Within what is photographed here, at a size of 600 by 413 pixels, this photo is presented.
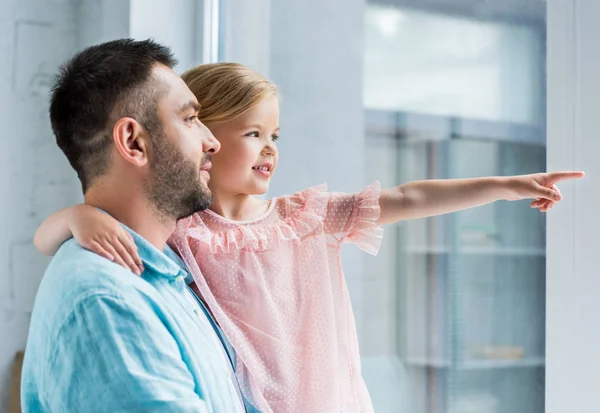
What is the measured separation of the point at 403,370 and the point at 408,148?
1.39 ft

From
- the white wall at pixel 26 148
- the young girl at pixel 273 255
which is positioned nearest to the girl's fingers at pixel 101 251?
the young girl at pixel 273 255

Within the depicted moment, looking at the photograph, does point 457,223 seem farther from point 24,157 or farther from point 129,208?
point 24,157

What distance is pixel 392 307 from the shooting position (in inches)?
57.8

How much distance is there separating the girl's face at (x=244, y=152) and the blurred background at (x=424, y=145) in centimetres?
29

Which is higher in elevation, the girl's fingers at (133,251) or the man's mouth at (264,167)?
the man's mouth at (264,167)

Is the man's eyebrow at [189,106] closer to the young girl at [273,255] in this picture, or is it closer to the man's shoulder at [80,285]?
the young girl at [273,255]

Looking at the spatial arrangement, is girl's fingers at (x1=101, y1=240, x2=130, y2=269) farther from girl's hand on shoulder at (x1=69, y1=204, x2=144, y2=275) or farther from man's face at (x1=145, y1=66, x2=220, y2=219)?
man's face at (x1=145, y1=66, x2=220, y2=219)

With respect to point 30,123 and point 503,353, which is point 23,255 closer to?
point 30,123

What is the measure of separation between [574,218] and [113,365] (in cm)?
67

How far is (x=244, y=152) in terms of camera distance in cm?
125

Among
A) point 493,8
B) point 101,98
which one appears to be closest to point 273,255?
point 101,98

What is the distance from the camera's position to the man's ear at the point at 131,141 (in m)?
1.04

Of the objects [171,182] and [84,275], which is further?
[171,182]

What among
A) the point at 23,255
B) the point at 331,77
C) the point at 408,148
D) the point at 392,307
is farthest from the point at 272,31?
the point at 23,255
